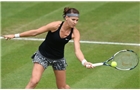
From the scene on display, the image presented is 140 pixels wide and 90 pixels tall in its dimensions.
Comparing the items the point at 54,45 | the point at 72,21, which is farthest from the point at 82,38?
the point at 72,21

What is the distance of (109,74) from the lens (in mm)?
14883

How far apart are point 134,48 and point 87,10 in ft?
12.5

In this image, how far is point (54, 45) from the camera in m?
12.4

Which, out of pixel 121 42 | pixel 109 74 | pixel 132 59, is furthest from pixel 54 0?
pixel 132 59

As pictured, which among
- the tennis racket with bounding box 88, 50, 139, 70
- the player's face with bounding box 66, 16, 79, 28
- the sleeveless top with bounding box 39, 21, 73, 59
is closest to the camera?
the player's face with bounding box 66, 16, 79, 28

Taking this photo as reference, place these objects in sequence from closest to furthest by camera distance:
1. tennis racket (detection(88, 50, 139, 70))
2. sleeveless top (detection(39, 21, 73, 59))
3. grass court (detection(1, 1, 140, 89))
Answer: sleeveless top (detection(39, 21, 73, 59)) < tennis racket (detection(88, 50, 139, 70)) < grass court (detection(1, 1, 140, 89))

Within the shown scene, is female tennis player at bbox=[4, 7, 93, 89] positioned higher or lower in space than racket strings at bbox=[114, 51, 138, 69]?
higher

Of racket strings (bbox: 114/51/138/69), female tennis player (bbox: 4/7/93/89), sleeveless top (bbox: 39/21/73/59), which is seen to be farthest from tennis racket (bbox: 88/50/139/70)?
sleeveless top (bbox: 39/21/73/59)

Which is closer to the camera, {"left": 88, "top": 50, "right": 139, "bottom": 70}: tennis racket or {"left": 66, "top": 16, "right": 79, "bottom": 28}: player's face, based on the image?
{"left": 66, "top": 16, "right": 79, "bottom": 28}: player's face

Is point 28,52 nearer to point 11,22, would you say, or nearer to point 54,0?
point 11,22

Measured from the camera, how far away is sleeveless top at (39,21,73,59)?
12328 millimetres

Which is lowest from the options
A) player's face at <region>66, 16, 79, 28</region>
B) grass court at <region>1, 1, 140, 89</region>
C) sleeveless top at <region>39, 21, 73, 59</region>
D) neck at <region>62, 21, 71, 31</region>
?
grass court at <region>1, 1, 140, 89</region>

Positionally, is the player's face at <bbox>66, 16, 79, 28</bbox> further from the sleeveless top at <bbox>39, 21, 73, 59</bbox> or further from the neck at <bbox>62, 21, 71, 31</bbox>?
the sleeveless top at <bbox>39, 21, 73, 59</bbox>

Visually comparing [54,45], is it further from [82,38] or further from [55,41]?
[82,38]
